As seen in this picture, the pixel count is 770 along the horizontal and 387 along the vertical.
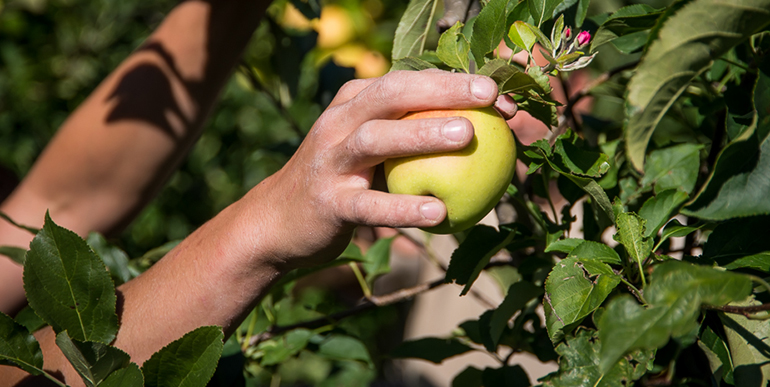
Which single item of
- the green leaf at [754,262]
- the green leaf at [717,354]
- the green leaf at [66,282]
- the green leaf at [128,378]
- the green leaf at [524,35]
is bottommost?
the green leaf at [717,354]

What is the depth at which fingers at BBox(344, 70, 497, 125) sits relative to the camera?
446mm

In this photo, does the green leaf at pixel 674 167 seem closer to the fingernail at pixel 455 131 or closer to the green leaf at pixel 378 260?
the fingernail at pixel 455 131

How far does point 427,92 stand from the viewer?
448 mm

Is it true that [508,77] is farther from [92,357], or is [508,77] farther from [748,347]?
[92,357]

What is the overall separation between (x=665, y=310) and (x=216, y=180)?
2.10 metres

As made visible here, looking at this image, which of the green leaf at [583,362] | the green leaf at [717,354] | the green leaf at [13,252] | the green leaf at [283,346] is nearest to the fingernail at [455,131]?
the green leaf at [583,362]

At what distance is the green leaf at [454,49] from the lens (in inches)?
19.4

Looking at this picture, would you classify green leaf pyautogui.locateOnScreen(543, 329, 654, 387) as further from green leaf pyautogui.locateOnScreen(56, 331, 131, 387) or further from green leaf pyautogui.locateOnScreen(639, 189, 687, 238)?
green leaf pyautogui.locateOnScreen(56, 331, 131, 387)

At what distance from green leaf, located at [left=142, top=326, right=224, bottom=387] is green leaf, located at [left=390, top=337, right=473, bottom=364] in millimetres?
358

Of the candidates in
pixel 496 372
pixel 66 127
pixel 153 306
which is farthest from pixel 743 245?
pixel 66 127

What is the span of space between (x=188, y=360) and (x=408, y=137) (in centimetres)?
31

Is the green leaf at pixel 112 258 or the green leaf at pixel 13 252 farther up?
the green leaf at pixel 13 252

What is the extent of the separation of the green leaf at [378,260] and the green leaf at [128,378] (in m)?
0.51

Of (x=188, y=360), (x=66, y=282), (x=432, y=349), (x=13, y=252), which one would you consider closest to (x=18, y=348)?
(x=66, y=282)
